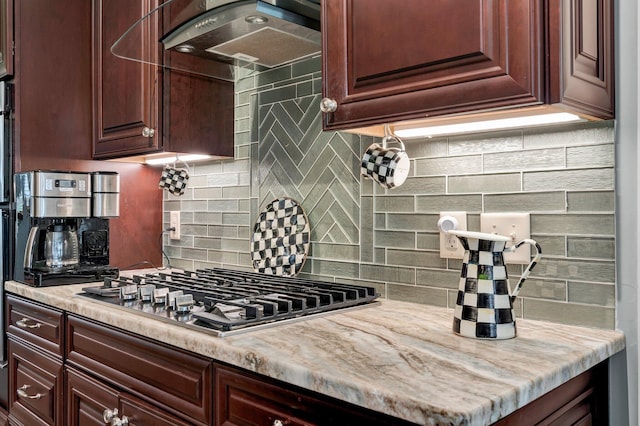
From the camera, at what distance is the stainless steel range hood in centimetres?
141

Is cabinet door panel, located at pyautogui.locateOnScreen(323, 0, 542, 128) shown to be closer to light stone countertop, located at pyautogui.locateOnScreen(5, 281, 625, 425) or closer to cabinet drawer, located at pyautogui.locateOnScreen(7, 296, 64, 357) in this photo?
light stone countertop, located at pyautogui.locateOnScreen(5, 281, 625, 425)

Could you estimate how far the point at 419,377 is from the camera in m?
0.87

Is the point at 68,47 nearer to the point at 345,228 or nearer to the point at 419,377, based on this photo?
the point at 345,228

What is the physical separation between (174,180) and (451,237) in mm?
1265

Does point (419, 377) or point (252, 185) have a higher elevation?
point (252, 185)

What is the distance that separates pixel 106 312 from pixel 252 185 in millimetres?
854

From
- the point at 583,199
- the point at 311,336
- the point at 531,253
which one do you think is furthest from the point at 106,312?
the point at 583,199

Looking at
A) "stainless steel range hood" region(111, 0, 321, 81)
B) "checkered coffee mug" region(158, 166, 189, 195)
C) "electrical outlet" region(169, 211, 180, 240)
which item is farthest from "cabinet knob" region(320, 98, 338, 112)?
"electrical outlet" region(169, 211, 180, 240)

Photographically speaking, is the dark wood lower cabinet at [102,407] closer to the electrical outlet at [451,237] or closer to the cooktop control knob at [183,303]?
the cooktop control knob at [183,303]

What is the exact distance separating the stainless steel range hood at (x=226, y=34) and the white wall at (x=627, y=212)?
785 millimetres

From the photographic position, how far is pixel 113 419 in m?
1.42

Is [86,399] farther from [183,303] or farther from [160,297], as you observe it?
[183,303]

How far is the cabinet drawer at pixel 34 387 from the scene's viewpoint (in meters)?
1.73

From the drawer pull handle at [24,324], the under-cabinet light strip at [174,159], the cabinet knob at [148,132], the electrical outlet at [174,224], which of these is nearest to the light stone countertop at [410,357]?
the drawer pull handle at [24,324]
